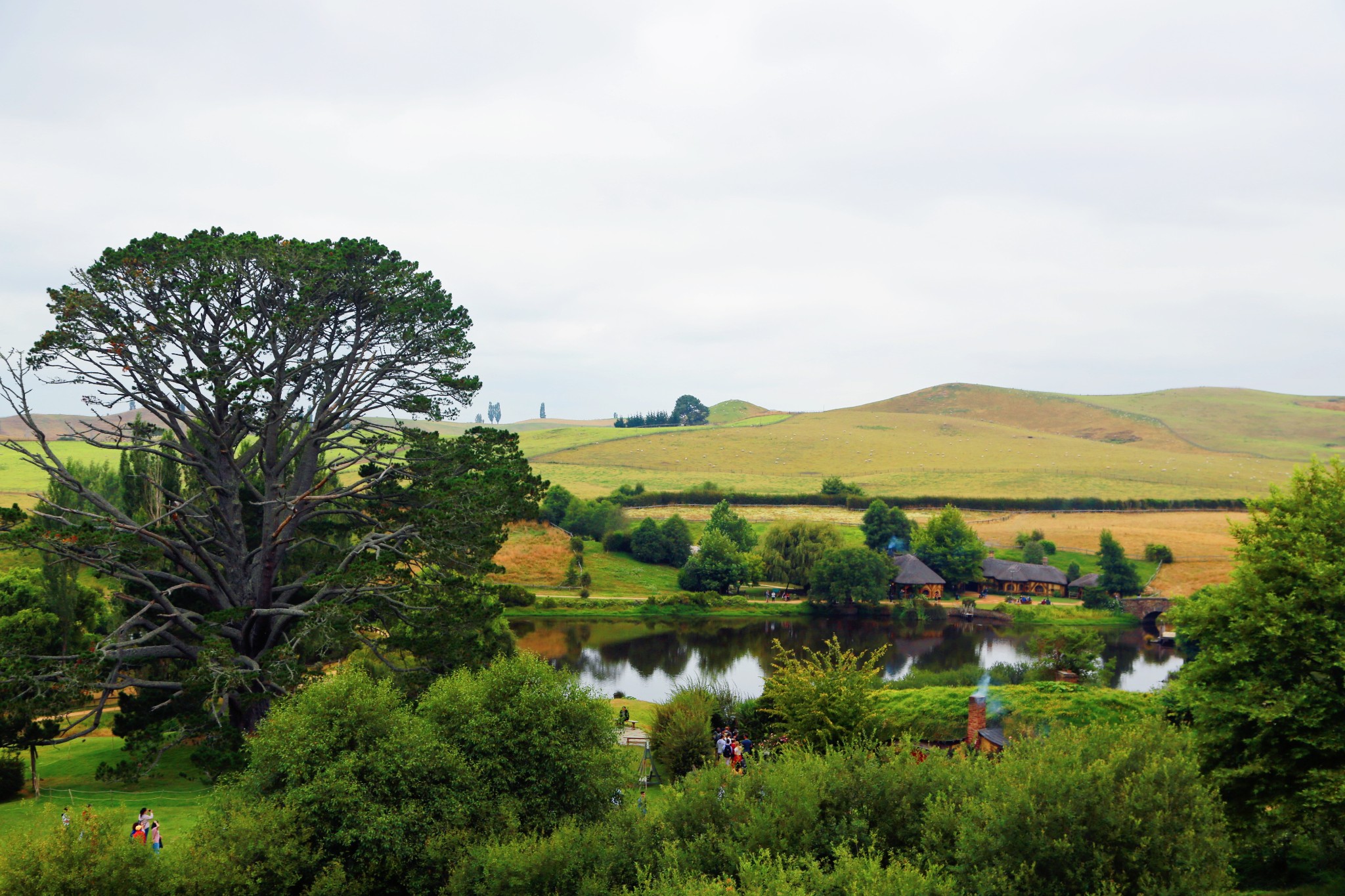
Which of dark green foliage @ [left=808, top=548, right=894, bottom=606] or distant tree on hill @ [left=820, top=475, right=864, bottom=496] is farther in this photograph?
distant tree on hill @ [left=820, top=475, right=864, bottom=496]

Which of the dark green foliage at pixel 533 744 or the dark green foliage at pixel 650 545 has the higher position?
the dark green foliage at pixel 533 744

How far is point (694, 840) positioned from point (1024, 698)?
53.4 ft

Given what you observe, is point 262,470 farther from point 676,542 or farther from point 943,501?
point 943,501

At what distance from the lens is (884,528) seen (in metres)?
83.8

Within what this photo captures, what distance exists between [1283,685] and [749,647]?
43.7 m

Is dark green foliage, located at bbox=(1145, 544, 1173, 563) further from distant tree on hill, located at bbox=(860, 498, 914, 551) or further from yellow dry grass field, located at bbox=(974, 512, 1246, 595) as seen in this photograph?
distant tree on hill, located at bbox=(860, 498, 914, 551)

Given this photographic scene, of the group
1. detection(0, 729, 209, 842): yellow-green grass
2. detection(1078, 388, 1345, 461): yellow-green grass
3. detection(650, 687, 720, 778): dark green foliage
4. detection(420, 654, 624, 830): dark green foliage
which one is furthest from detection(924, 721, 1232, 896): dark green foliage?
detection(1078, 388, 1345, 461): yellow-green grass

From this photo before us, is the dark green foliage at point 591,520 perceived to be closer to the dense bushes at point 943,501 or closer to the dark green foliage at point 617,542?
the dark green foliage at point 617,542

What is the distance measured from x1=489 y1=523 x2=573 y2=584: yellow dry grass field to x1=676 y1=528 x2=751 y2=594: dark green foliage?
11.4 m

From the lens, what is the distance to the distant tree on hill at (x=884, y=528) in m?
83.6

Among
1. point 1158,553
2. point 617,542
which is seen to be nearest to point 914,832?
point 617,542

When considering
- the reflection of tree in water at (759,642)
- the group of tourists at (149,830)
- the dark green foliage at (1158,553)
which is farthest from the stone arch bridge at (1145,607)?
the group of tourists at (149,830)

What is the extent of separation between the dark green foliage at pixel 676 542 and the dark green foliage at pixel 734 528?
7.83 feet

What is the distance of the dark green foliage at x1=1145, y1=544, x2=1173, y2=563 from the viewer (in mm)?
80125
